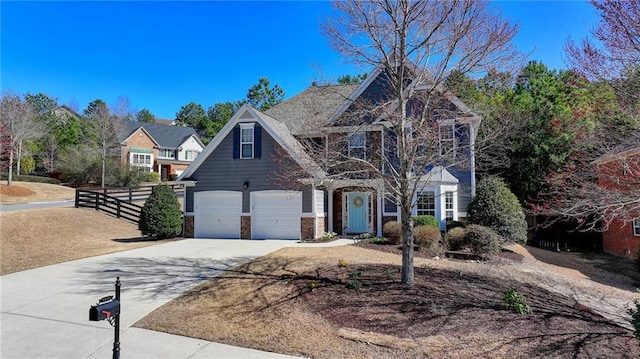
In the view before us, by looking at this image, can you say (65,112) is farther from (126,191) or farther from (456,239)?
(456,239)

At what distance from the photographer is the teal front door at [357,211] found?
17.8m

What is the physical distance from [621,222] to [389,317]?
47.2 ft

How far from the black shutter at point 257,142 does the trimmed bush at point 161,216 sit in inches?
177

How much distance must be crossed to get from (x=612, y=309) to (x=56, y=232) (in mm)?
19984

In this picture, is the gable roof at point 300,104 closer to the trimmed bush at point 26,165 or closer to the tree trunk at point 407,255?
the tree trunk at point 407,255

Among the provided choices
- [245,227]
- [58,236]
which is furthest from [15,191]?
[245,227]

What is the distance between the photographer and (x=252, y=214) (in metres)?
16.9

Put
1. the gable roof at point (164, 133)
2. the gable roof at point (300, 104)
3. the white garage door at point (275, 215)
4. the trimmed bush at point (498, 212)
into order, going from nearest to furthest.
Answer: the trimmed bush at point (498, 212) → the white garage door at point (275, 215) → the gable roof at point (300, 104) → the gable roof at point (164, 133)

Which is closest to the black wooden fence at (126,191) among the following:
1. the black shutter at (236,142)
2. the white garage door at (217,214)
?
the white garage door at (217,214)

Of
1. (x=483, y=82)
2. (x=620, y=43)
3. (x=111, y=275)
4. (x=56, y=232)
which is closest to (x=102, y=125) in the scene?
(x=56, y=232)

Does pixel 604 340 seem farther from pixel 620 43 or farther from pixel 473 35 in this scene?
pixel 473 35

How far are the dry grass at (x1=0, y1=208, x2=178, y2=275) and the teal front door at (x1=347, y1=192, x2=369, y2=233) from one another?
9068 millimetres

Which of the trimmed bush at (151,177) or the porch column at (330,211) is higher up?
the trimmed bush at (151,177)

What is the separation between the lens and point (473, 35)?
733 centimetres
